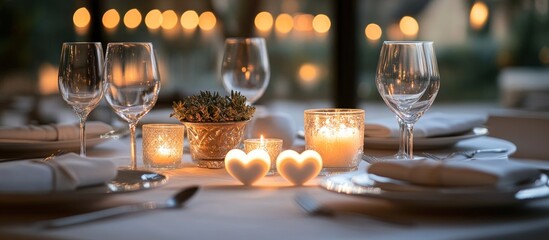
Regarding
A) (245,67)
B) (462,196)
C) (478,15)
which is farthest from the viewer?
(478,15)

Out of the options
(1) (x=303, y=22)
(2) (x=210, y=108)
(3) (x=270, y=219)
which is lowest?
(3) (x=270, y=219)

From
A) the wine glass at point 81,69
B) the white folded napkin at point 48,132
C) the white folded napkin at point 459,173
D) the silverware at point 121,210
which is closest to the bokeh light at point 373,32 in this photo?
the white folded napkin at point 48,132

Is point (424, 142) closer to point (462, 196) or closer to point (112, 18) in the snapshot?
point (462, 196)

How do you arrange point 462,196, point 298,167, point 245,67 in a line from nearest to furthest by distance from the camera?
point 462,196 → point 298,167 → point 245,67

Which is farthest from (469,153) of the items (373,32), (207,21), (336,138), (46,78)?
(46,78)

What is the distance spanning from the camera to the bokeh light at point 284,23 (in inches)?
214

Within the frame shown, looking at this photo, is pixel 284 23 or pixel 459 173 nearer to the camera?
pixel 459 173

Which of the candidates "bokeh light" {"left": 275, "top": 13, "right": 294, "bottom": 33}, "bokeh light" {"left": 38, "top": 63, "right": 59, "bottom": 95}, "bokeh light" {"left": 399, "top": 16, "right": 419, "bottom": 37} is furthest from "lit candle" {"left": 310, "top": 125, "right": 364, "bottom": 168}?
"bokeh light" {"left": 38, "top": 63, "right": 59, "bottom": 95}

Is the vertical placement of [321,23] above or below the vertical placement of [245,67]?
above

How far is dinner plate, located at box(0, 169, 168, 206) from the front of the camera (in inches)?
49.6

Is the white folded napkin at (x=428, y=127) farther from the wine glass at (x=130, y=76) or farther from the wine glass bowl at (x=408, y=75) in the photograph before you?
the wine glass at (x=130, y=76)

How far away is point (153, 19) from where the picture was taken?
19.2 feet

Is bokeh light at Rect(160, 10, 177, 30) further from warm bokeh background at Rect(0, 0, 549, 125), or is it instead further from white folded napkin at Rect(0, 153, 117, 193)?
white folded napkin at Rect(0, 153, 117, 193)

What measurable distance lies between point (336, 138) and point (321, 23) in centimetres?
368
